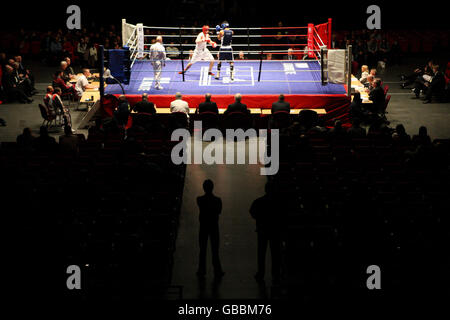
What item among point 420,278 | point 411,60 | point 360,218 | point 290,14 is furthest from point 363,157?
point 290,14

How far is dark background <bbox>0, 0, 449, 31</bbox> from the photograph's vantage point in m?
24.8

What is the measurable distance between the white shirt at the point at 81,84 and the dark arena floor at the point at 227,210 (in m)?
1.26

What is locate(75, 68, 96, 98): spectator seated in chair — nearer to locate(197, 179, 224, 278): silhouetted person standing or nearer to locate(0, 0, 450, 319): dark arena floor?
locate(0, 0, 450, 319): dark arena floor

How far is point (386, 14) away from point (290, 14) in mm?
3658

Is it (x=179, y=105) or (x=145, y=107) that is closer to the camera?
(x=145, y=107)

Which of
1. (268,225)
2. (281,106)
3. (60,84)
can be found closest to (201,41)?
(281,106)

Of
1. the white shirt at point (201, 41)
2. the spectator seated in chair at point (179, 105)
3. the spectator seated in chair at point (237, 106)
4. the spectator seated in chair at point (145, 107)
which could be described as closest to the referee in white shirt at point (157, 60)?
the white shirt at point (201, 41)

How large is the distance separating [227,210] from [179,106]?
406cm

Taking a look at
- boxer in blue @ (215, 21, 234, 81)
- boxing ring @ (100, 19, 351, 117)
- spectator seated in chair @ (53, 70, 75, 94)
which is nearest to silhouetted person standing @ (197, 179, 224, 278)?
boxing ring @ (100, 19, 351, 117)

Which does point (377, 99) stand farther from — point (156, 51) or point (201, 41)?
point (156, 51)

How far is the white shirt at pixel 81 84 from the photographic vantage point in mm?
15984

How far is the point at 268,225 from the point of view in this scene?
25.3ft

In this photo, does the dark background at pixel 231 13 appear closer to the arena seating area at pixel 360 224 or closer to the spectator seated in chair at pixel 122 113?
the spectator seated in chair at pixel 122 113
